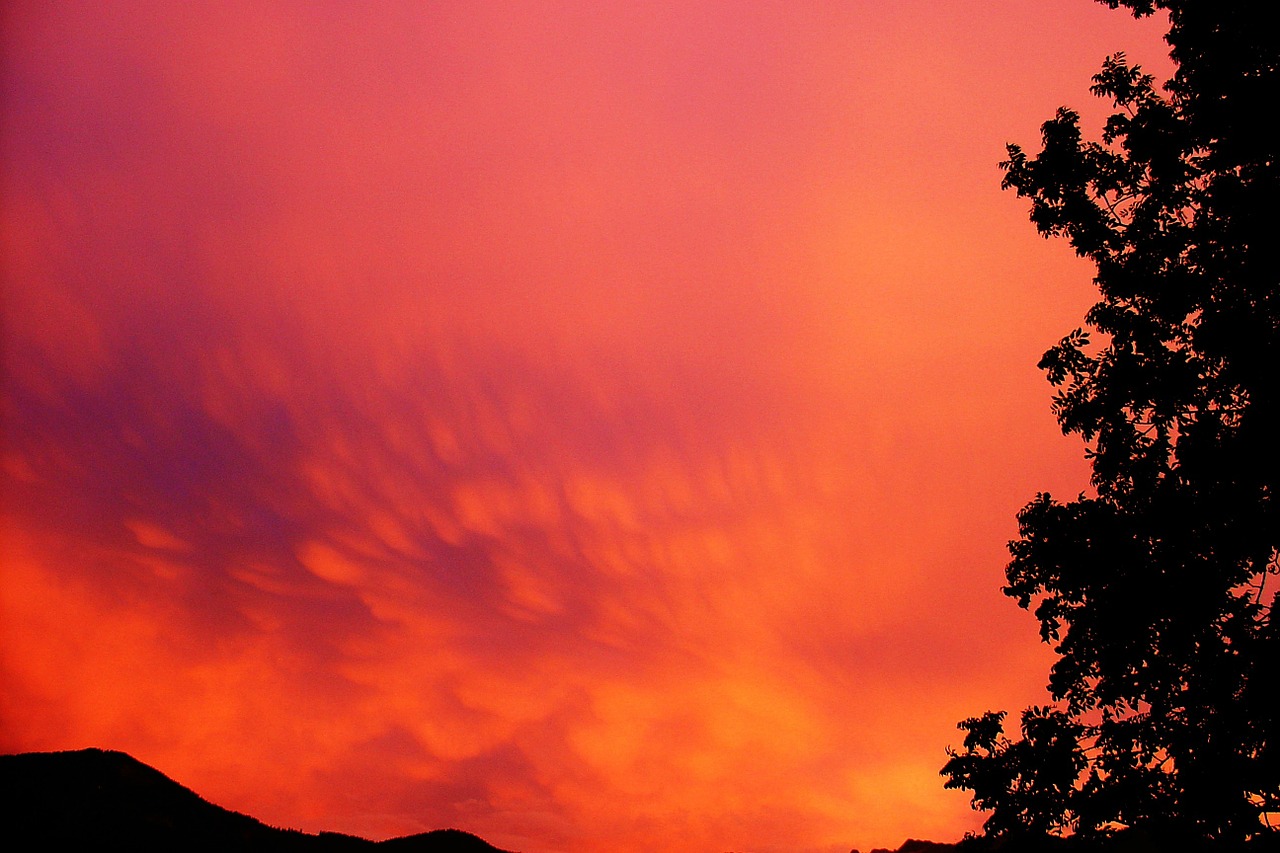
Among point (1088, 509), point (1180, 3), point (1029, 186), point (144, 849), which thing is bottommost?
point (144, 849)

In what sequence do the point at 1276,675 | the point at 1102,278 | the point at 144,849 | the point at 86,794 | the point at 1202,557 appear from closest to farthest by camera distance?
the point at 1276,675
the point at 1202,557
the point at 1102,278
the point at 144,849
the point at 86,794

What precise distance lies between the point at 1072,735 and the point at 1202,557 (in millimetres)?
4730

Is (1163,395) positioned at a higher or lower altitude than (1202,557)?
higher

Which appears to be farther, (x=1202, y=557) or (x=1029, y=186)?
(x=1029, y=186)

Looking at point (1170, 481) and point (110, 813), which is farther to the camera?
point (110, 813)

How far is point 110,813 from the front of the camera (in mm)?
51125

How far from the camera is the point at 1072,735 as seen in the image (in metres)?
16.0

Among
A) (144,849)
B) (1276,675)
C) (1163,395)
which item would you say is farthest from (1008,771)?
(144,849)

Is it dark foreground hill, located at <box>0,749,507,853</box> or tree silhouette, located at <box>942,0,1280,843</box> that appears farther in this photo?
dark foreground hill, located at <box>0,749,507,853</box>

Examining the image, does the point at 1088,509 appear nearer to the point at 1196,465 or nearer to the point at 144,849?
the point at 1196,465

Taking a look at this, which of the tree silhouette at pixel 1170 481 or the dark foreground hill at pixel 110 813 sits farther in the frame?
the dark foreground hill at pixel 110 813

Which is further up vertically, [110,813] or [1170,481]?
[1170,481]

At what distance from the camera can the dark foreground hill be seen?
47.3 meters

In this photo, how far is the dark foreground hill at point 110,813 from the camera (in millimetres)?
47344
